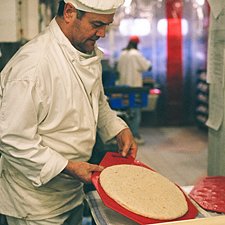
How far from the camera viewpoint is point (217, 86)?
81.8 inches

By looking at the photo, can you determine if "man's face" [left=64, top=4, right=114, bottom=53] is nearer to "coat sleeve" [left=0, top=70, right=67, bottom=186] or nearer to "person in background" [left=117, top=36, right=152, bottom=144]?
"coat sleeve" [left=0, top=70, right=67, bottom=186]

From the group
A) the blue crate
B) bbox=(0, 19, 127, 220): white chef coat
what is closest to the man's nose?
bbox=(0, 19, 127, 220): white chef coat

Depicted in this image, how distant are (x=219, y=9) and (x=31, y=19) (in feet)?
3.91

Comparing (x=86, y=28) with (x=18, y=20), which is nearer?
(x=86, y=28)

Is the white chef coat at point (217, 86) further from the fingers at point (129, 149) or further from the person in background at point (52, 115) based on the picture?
the person in background at point (52, 115)

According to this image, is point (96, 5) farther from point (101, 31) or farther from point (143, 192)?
point (143, 192)

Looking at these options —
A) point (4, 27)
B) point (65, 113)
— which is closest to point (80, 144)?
point (65, 113)

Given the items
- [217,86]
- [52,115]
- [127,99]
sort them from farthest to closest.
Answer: [127,99] < [217,86] < [52,115]

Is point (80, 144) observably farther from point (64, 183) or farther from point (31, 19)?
point (31, 19)

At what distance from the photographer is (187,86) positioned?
291 inches

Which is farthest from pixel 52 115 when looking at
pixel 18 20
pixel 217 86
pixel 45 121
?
pixel 18 20

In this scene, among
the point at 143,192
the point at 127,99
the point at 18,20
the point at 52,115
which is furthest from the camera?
the point at 127,99

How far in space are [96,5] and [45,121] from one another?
484 mm

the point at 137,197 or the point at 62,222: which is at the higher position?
the point at 137,197
